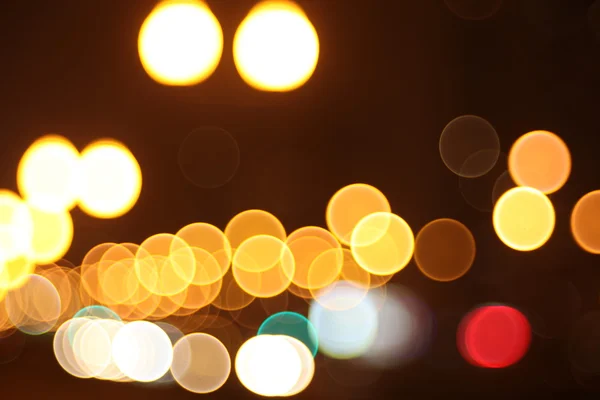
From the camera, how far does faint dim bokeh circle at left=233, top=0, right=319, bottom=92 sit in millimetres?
3871

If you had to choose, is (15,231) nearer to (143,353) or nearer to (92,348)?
(92,348)

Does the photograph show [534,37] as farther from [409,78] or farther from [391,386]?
[391,386]

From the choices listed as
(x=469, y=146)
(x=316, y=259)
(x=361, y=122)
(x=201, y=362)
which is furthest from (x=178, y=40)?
(x=316, y=259)

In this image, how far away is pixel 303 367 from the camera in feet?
14.3

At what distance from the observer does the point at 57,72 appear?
6465 mm

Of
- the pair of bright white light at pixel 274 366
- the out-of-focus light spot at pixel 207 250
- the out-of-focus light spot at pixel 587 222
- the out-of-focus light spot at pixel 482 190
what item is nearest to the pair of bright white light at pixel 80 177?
the out-of-focus light spot at pixel 207 250

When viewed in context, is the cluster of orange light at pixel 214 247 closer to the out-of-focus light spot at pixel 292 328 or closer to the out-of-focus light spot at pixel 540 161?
the out-of-focus light spot at pixel 540 161

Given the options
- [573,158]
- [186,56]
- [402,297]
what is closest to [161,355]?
[402,297]

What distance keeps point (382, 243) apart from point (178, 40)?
473cm

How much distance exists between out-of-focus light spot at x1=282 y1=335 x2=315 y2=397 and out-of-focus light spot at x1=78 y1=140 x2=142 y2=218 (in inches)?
109

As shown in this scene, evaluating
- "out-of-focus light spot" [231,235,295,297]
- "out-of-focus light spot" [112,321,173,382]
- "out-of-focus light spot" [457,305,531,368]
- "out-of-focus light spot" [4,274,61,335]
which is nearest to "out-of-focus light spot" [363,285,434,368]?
"out-of-focus light spot" [457,305,531,368]

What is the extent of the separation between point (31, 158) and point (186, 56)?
459cm

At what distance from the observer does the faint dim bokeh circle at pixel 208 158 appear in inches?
290

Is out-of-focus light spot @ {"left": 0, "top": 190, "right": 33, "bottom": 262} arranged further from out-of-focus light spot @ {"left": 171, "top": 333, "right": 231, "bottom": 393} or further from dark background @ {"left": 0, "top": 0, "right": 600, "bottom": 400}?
out-of-focus light spot @ {"left": 171, "top": 333, "right": 231, "bottom": 393}
